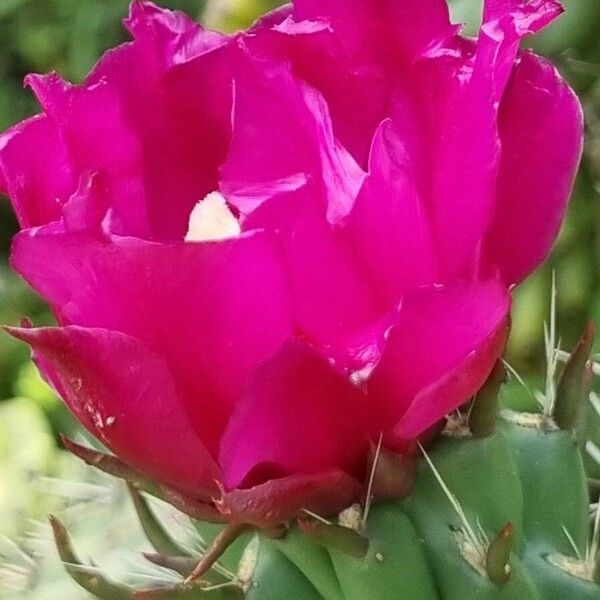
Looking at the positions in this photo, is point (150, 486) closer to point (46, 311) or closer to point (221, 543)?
point (221, 543)

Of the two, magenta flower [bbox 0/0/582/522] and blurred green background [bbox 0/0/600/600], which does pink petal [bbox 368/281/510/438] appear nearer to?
magenta flower [bbox 0/0/582/522]

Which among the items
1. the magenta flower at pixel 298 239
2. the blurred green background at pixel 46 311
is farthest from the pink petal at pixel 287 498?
the blurred green background at pixel 46 311

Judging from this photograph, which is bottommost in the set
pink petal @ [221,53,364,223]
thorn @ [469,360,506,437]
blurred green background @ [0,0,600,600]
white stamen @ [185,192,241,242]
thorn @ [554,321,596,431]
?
blurred green background @ [0,0,600,600]

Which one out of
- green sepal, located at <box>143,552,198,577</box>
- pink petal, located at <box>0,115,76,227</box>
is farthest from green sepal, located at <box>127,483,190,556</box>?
pink petal, located at <box>0,115,76,227</box>

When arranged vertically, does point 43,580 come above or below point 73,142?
below

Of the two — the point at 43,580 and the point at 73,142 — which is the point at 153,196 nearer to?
the point at 73,142

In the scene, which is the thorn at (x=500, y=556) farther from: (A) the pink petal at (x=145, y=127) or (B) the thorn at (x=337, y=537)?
(A) the pink petal at (x=145, y=127)

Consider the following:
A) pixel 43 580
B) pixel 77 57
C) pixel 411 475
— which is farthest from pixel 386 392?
pixel 77 57
